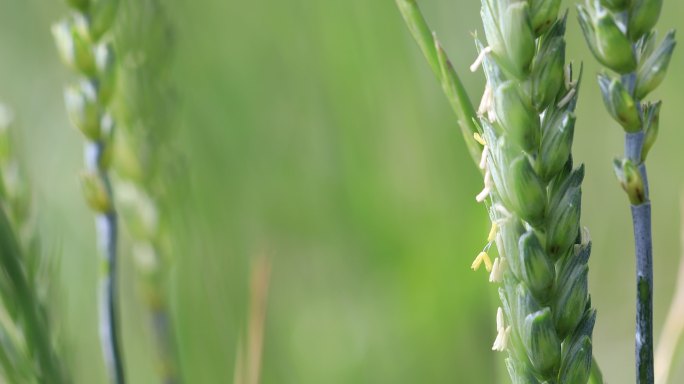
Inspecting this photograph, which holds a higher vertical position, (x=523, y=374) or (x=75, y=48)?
(x=75, y=48)

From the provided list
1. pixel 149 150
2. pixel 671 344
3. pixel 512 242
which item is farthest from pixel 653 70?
pixel 149 150

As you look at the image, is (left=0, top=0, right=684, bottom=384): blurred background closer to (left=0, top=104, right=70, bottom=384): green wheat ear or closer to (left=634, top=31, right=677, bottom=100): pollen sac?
(left=0, top=104, right=70, bottom=384): green wheat ear

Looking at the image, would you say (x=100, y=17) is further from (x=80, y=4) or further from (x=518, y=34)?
(x=518, y=34)

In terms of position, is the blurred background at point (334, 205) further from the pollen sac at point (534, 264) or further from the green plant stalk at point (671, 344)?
the pollen sac at point (534, 264)

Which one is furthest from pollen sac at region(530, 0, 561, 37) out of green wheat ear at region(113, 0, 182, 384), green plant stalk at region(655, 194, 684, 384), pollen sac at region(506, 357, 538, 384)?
green wheat ear at region(113, 0, 182, 384)

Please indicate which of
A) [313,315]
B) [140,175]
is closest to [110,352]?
[140,175]
